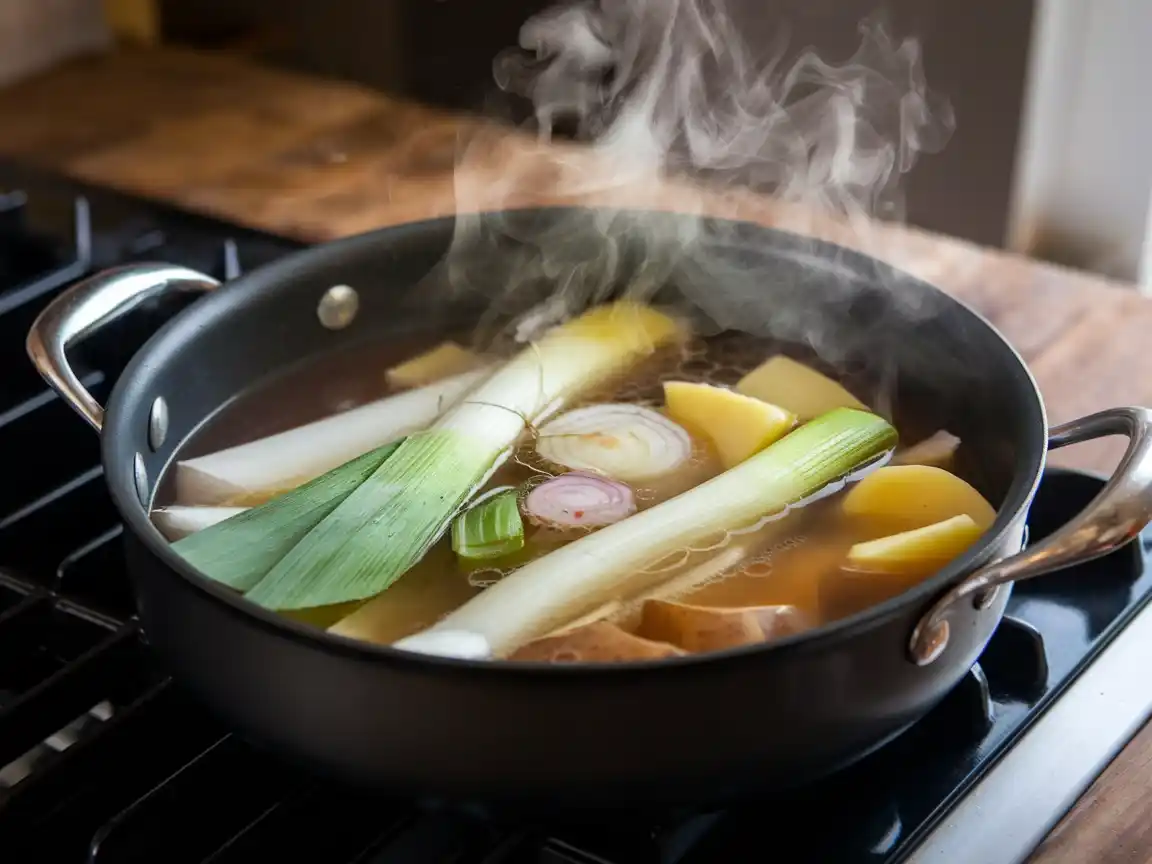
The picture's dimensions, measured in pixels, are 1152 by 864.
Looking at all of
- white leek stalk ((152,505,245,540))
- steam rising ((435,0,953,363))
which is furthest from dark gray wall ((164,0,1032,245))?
white leek stalk ((152,505,245,540))

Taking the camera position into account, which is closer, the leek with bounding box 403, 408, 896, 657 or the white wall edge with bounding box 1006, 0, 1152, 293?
the leek with bounding box 403, 408, 896, 657

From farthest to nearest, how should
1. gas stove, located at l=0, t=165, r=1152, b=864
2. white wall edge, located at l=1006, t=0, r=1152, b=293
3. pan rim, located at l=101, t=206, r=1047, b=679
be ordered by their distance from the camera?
white wall edge, located at l=1006, t=0, r=1152, b=293
gas stove, located at l=0, t=165, r=1152, b=864
pan rim, located at l=101, t=206, r=1047, b=679

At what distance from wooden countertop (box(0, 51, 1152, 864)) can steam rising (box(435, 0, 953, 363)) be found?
0.4 inches

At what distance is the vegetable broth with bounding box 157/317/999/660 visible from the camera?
79 cm

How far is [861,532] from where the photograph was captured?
87 cm

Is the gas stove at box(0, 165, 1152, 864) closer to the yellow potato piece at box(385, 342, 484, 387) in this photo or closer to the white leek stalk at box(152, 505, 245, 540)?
the white leek stalk at box(152, 505, 245, 540)

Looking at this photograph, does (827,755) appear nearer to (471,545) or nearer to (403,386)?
(471,545)

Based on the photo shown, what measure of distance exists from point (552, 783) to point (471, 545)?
22cm

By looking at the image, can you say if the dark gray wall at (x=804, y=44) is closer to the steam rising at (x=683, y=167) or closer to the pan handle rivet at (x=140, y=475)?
the steam rising at (x=683, y=167)

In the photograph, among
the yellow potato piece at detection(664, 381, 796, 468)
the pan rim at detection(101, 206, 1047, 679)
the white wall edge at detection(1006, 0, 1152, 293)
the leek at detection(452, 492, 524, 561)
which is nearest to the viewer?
the pan rim at detection(101, 206, 1047, 679)

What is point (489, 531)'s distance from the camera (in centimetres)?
85

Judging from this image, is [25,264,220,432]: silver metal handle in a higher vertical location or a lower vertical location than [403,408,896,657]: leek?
higher

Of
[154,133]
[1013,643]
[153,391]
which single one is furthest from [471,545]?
[154,133]

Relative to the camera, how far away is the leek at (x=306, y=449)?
931 mm
